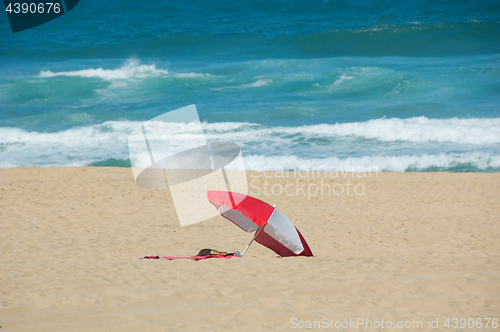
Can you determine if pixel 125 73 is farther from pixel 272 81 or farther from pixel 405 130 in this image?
pixel 405 130

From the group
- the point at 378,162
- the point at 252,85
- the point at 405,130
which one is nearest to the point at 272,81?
the point at 252,85

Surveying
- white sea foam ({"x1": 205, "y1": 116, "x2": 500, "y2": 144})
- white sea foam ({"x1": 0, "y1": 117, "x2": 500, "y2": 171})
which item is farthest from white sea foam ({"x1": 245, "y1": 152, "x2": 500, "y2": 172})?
white sea foam ({"x1": 205, "y1": 116, "x2": 500, "y2": 144})

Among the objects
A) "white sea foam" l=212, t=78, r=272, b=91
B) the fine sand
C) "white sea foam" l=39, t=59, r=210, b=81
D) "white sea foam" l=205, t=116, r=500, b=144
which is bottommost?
"white sea foam" l=205, t=116, r=500, b=144

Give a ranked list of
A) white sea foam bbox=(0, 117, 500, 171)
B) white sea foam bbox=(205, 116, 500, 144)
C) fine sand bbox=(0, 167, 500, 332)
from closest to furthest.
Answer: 1. fine sand bbox=(0, 167, 500, 332)
2. white sea foam bbox=(0, 117, 500, 171)
3. white sea foam bbox=(205, 116, 500, 144)

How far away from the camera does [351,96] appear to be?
65.7 feet

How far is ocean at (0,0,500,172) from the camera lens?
1373 cm

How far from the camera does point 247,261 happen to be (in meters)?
5.00

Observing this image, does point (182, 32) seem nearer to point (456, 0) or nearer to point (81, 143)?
point (81, 143)

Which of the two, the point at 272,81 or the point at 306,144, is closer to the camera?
the point at 306,144

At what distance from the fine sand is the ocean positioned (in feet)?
12.3

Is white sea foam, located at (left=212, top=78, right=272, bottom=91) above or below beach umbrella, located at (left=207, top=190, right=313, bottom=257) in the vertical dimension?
above

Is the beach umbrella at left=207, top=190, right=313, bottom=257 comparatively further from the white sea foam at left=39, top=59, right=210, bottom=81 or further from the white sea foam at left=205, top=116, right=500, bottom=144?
the white sea foam at left=39, top=59, right=210, bottom=81

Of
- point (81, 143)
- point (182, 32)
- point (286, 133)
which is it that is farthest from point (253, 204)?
point (182, 32)

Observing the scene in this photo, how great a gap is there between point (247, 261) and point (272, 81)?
1775cm
